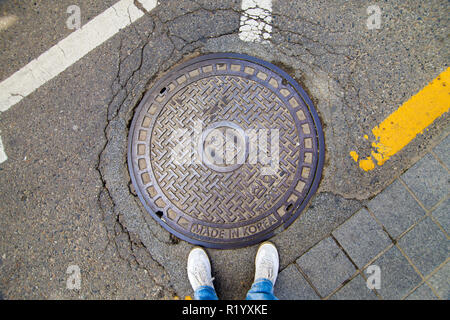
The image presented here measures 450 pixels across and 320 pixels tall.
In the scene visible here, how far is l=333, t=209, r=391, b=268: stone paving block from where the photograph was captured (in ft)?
7.99

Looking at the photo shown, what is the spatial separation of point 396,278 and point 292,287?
894 millimetres

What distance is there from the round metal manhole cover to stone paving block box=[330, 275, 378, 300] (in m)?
0.74

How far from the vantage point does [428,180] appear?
2469 mm

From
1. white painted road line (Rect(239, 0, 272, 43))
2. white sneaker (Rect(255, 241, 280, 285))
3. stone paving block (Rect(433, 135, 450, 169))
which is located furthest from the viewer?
white painted road line (Rect(239, 0, 272, 43))

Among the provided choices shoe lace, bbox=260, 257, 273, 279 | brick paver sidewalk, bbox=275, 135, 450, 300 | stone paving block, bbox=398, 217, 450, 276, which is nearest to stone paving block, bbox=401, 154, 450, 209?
brick paver sidewalk, bbox=275, 135, 450, 300

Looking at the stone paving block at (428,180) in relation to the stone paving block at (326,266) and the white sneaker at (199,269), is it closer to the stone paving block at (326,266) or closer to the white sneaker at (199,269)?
the stone paving block at (326,266)

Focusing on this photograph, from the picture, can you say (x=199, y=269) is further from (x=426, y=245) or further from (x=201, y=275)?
(x=426, y=245)

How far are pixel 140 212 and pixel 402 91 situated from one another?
8.73ft

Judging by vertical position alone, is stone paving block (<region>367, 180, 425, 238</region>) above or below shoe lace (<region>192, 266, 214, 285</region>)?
below

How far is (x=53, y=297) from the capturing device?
2.54m

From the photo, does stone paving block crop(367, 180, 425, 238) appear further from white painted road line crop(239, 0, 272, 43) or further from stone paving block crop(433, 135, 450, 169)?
white painted road line crop(239, 0, 272, 43)

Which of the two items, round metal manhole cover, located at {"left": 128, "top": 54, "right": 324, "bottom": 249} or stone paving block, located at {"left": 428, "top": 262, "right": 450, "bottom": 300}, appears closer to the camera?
stone paving block, located at {"left": 428, "top": 262, "right": 450, "bottom": 300}
